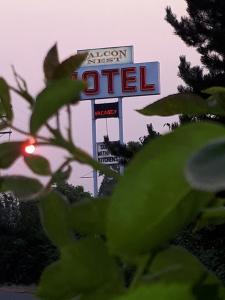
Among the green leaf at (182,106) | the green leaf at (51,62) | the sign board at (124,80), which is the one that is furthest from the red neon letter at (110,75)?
the green leaf at (51,62)

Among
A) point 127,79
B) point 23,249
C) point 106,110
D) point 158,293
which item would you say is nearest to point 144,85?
point 127,79

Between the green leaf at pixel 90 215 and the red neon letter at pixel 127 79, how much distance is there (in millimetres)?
20507

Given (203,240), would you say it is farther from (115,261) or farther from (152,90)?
(152,90)

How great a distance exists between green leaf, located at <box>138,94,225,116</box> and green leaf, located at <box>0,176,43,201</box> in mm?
143

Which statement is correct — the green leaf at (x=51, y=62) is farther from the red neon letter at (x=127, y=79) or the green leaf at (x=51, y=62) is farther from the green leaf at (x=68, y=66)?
the red neon letter at (x=127, y=79)

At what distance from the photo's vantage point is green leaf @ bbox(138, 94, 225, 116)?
54cm

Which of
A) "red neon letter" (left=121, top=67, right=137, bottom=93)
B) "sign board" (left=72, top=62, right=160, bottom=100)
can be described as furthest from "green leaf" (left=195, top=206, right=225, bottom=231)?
"red neon letter" (left=121, top=67, right=137, bottom=93)

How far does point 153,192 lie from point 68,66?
152 mm

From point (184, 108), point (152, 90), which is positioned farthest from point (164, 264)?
point (152, 90)

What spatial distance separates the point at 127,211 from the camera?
1.12 ft

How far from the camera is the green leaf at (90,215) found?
1.50 feet

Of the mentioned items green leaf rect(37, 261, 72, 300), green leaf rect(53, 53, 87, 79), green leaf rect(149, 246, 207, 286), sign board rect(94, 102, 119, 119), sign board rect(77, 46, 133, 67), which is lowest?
sign board rect(94, 102, 119, 119)

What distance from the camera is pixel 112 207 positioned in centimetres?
34

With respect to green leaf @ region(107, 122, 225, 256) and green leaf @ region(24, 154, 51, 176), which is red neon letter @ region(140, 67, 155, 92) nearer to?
green leaf @ region(24, 154, 51, 176)
